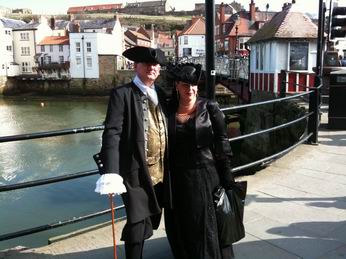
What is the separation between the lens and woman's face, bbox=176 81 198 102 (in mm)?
2564

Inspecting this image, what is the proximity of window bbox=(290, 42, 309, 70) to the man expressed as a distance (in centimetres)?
1854

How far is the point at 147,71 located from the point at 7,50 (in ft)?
211

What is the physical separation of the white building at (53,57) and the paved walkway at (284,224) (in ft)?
176

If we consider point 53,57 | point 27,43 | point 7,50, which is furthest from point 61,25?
point 53,57

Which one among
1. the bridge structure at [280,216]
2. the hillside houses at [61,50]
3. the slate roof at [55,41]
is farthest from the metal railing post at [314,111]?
the slate roof at [55,41]

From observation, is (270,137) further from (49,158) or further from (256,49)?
(49,158)

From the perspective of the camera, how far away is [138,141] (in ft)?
8.10

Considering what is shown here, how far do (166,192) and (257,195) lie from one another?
2140 mm

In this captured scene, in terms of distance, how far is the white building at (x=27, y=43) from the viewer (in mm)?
61406

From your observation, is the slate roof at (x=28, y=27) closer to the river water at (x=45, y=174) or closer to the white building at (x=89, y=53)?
the white building at (x=89, y=53)

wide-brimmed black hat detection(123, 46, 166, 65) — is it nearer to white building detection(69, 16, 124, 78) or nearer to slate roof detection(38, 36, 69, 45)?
white building detection(69, 16, 124, 78)

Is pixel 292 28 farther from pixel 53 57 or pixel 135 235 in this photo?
pixel 53 57

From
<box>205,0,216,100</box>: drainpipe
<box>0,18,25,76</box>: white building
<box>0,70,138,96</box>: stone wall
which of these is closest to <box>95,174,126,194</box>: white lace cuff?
<box>205,0,216,100</box>: drainpipe

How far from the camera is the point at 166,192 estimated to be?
2646 millimetres
